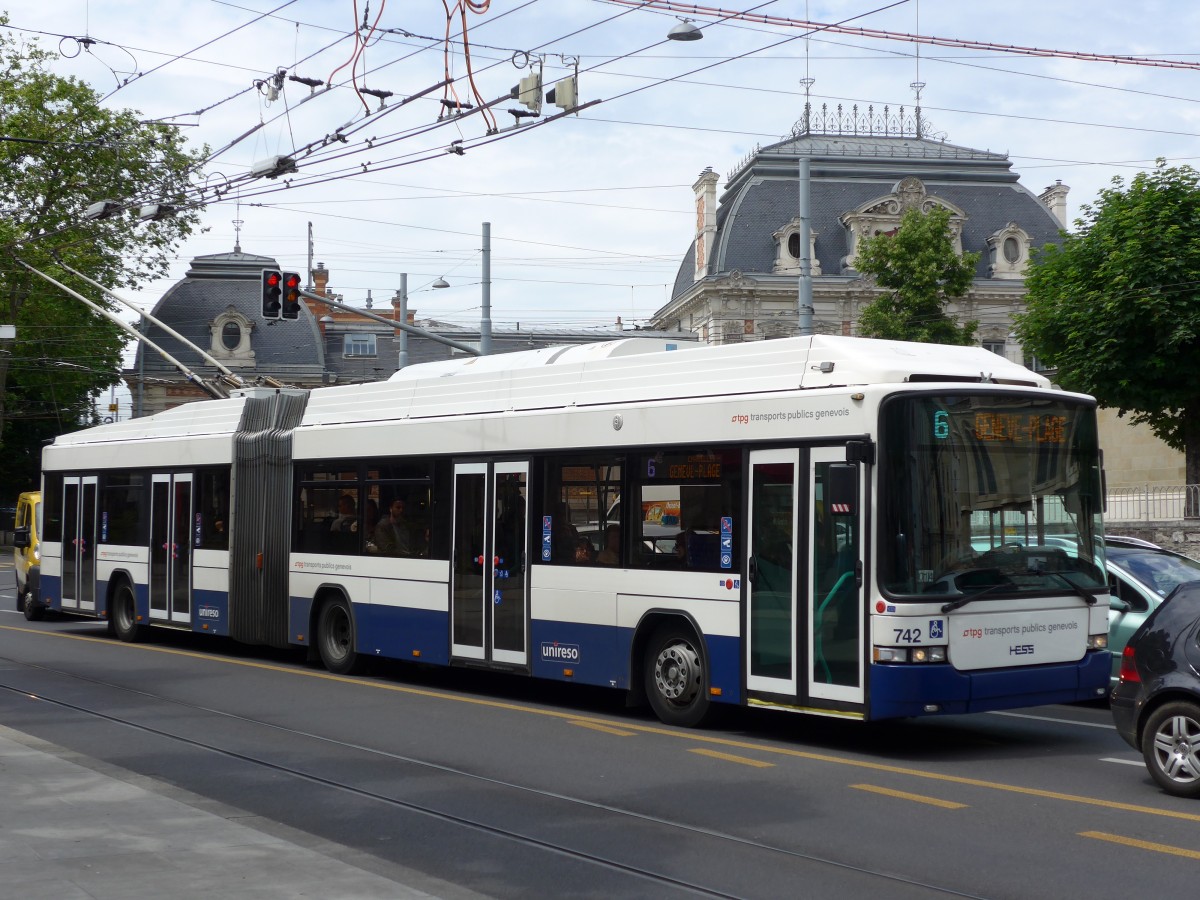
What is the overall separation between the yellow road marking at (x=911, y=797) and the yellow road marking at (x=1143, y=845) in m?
0.97

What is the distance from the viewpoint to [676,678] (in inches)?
485

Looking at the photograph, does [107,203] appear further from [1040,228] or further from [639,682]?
[1040,228]

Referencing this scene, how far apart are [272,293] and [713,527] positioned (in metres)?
14.4

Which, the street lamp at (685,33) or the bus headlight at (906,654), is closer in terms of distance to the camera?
the bus headlight at (906,654)

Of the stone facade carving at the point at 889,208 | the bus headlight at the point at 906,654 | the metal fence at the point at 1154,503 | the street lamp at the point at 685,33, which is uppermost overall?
the stone facade carving at the point at 889,208

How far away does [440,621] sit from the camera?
15.0m

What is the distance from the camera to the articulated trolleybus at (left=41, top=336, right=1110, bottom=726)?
10617 millimetres

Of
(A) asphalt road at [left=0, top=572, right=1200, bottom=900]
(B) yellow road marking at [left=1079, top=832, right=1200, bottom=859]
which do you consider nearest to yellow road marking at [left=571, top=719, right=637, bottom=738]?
(A) asphalt road at [left=0, top=572, right=1200, bottom=900]

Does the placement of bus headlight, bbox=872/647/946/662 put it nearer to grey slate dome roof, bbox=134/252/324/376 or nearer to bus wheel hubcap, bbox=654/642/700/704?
bus wheel hubcap, bbox=654/642/700/704

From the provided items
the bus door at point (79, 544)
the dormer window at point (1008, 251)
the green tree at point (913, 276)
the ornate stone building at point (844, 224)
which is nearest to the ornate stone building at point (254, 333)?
the ornate stone building at point (844, 224)

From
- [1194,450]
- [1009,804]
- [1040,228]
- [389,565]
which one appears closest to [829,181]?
[1040,228]

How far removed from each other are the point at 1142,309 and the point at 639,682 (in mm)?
22080

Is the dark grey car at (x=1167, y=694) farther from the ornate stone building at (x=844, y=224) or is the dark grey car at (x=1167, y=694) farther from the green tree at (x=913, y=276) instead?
the ornate stone building at (x=844, y=224)

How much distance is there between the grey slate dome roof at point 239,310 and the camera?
72.6 m
